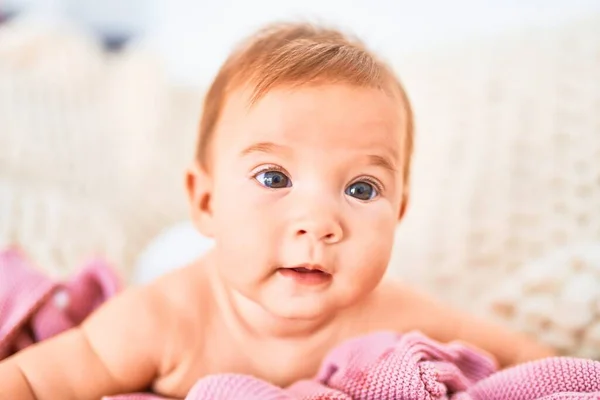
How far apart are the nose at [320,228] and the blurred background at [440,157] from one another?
0.25 meters

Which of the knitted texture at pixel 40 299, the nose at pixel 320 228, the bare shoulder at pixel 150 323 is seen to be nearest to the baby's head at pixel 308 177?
the nose at pixel 320 228

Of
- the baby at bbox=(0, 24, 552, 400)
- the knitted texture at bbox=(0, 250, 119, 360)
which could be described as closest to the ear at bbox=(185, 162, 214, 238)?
the baby at bbox=(0, 24, 552, 400)

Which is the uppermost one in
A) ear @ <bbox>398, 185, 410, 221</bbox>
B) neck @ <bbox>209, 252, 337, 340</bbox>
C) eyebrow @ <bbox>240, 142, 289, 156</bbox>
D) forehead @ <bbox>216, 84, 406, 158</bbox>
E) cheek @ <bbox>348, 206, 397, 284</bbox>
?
forehead @ <bbox>216, 84, 406, 158</bbox>

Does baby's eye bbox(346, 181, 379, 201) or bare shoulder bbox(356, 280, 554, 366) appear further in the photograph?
bare shoulder bbox(356, 280, 554, 366)

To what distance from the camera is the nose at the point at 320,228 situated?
0.59 m

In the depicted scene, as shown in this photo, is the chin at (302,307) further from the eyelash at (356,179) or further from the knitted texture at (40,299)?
the knitted texture at (40,299)

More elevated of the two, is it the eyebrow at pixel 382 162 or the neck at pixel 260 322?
the eyebrow at pixel 382 162

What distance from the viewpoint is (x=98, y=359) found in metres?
0.70

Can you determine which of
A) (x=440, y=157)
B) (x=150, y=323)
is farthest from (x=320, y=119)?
(x=440, y=157)

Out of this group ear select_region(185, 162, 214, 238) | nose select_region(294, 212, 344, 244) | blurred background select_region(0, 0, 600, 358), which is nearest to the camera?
nose select_region(294, 212, 344, 244)

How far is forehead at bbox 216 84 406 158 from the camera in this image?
602 millimetres

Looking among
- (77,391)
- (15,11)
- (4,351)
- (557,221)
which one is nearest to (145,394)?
(77,391)

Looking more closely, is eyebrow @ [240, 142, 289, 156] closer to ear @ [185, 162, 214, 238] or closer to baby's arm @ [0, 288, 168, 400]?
ear @ [185, 162, 214, 238]

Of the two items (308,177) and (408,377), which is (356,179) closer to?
(308,177)
